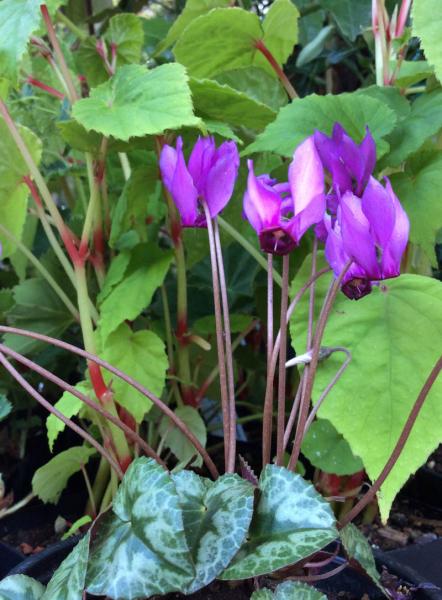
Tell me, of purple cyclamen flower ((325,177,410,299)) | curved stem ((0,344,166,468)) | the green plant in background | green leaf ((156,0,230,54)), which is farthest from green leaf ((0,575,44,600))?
green leaf ((156,0,230,54))

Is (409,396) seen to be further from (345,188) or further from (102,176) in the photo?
(102,176)

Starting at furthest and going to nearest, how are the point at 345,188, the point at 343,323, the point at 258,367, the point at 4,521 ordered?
the point at 258,367
the point at 4,521
the point at 343,323
the point at 345,188

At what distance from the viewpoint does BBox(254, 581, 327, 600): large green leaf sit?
45cm

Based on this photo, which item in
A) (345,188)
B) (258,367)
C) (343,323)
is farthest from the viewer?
(258,367)

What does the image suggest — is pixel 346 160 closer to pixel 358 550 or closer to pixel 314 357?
pixel 314 357

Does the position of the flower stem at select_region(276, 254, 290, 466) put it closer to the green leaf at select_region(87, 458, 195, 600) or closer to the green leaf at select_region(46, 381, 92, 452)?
the green leaf at select_region(87, 458, 195, 600)

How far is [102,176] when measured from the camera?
79 centimetres

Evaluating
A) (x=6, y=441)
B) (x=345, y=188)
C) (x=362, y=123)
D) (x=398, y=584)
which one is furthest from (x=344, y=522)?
(x=6, y=441)

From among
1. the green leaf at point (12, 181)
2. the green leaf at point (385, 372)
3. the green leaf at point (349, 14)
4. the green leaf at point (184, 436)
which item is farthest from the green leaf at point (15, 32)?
the green leaf at point (349, 14)

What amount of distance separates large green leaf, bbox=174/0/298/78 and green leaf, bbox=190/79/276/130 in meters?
0.14

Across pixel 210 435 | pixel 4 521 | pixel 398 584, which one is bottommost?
pixel 210 435

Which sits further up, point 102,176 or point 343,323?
point 102,176

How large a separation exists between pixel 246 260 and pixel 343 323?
521 millimetres

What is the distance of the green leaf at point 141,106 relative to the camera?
0.58 m
